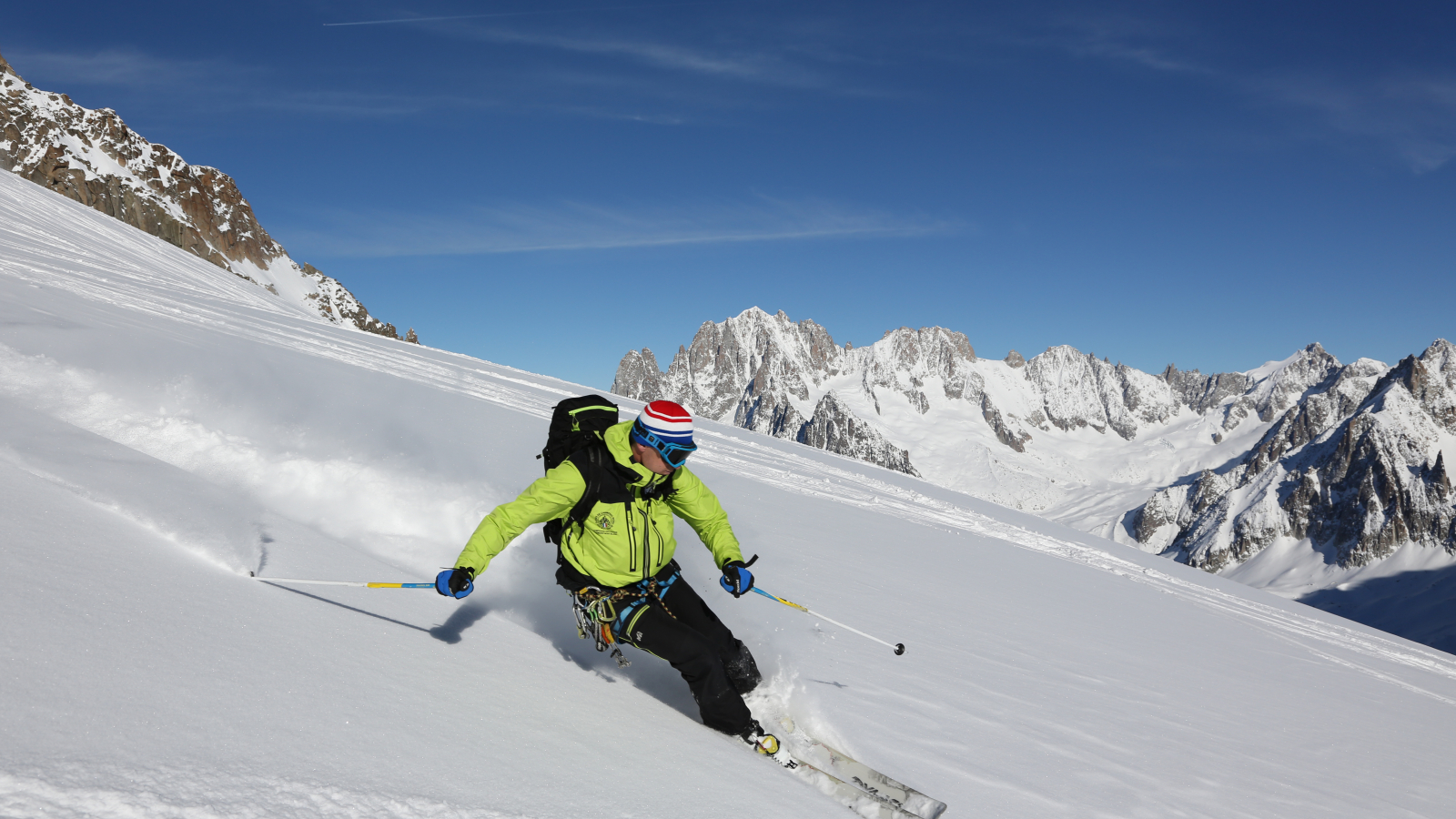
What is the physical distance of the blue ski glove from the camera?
598 cm

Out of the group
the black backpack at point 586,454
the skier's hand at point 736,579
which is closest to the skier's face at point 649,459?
the black backpack at point 586,454

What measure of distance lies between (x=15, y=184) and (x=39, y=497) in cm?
4831

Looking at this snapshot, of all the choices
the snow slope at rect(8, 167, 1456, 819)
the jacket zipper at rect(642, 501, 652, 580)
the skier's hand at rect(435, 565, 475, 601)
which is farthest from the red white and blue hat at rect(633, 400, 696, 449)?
the snow slope at rect(8, 167, 1456, 819)

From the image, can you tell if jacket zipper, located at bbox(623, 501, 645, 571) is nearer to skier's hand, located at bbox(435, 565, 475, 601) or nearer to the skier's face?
the skier's face

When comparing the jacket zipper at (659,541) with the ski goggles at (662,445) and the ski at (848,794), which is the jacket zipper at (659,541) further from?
the ski at (848,794)

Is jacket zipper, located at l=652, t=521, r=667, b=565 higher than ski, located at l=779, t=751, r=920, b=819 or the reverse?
higher

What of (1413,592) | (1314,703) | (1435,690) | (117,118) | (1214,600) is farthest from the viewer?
(1413,592)

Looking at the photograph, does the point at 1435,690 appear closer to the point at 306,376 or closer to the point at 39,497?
the point at 39,497

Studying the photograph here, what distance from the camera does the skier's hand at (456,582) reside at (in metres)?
4.81

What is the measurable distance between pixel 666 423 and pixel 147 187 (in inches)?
5826

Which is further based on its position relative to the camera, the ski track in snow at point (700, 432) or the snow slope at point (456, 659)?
the ski track in snow at point (700, 432)

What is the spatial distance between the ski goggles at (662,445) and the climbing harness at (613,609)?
96 centimetres

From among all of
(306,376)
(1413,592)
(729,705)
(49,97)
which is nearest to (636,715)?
(729,705)

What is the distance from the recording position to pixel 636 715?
4824 millimetres
